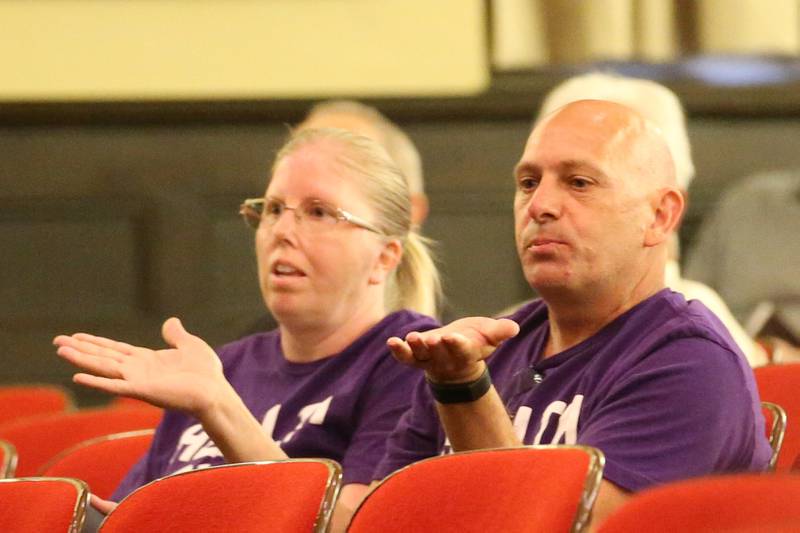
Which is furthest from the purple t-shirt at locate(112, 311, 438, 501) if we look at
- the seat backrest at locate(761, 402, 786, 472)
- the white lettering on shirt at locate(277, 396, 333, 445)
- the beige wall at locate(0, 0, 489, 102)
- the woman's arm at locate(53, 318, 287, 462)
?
the beige wall at locate(0, 0, 489, 102)

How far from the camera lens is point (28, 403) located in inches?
108

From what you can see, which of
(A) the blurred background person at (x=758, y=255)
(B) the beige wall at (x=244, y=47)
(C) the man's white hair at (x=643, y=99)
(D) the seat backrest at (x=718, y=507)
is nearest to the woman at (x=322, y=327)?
(C) the man's white hair at (x=643, y=99)

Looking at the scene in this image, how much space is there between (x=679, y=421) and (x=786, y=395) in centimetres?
35

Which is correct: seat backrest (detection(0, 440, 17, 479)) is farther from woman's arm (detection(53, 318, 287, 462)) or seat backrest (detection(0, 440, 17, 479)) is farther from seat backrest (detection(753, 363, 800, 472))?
seat backrest (detection(753, 363, 800, 472))

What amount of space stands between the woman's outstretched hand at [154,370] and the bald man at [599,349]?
239 mm

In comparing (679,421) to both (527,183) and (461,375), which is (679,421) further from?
(527,183)

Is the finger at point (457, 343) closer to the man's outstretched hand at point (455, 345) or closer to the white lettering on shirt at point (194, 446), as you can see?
the man's outstretched hand at point (455, 345)

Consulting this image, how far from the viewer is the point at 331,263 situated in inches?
76.1

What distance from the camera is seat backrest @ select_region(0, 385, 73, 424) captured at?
2.73 metres

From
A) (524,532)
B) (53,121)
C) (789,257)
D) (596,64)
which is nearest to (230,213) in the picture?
(53,121)

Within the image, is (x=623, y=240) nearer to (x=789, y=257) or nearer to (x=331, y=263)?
(x=331, y=263)

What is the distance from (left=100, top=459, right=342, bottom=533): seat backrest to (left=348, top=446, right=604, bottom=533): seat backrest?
4cm

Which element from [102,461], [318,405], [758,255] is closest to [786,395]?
[318,405]

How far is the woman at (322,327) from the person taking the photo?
5.91ft
